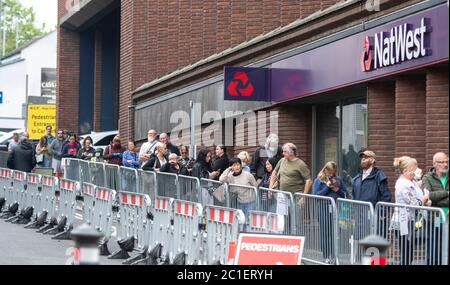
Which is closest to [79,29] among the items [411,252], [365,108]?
[365,108]

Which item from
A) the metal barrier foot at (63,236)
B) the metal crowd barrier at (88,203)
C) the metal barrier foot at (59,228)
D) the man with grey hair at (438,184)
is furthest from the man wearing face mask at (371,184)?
the metal barrier foot at (59,228)

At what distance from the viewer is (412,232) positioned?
477 inches

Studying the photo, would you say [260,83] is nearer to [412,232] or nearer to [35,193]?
[35,193]

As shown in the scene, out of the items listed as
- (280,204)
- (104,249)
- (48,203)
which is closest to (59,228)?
(48,203)

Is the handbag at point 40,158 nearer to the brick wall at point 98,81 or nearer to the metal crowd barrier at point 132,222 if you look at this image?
the metal crowd barrier at point 132,222

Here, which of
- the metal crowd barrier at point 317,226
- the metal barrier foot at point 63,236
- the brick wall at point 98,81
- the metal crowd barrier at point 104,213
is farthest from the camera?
the brick wall at point 98,81

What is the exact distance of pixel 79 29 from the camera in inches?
1859

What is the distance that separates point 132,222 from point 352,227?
476 cm

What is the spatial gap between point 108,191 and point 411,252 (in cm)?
719

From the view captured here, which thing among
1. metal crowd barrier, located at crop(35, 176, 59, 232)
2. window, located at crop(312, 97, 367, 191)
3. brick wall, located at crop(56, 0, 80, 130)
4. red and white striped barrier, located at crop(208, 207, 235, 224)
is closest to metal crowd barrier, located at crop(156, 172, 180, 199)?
metal crowd barrier, located at crop(35, 176, 59, 232)

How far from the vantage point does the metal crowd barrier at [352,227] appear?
1294cm

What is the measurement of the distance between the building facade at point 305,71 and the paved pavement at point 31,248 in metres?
4.62

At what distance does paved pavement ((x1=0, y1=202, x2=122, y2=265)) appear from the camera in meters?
16.2

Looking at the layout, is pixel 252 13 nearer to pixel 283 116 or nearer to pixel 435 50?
pixel 283 116
